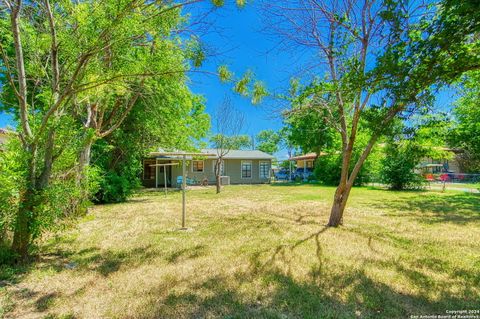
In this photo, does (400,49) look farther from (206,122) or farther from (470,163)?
(470,163)

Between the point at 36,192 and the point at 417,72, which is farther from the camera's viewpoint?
the point at 36,192

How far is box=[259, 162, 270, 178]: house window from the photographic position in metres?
23.9

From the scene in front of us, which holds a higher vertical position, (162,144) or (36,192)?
(162,144)

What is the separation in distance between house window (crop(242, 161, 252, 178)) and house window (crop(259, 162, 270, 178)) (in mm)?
1186

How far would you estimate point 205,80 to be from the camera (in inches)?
A: 167

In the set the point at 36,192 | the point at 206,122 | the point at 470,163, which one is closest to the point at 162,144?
the point at 206,122

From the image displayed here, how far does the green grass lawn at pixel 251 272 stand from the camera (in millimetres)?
2646

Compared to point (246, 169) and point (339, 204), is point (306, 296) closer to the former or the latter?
point (339, 204)

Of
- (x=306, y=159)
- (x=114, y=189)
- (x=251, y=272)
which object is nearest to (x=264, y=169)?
(x=306, y=159)

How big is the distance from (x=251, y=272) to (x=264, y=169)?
68.0 ft

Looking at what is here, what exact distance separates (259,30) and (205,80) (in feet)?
7.58

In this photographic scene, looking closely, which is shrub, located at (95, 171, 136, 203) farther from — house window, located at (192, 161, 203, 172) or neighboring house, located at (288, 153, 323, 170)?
neighboring house, located at (288, 153, 323, 170)

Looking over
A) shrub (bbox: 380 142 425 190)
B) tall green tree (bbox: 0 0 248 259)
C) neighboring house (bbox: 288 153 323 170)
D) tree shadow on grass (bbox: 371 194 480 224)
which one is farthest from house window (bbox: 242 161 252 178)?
tall green tree (bbox: 0 0 248 259)

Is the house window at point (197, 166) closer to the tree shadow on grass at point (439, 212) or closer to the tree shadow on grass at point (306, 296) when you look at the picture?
the tree shadow on grass at point (439, 212)
